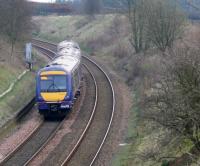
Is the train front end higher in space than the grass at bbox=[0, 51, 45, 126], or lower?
higher

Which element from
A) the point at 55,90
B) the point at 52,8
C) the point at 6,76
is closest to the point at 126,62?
the point at 6,76

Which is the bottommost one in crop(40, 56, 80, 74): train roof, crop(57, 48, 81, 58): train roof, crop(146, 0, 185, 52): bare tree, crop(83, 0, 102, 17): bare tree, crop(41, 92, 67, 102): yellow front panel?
crop(83, 0, 102, 17): bare tree

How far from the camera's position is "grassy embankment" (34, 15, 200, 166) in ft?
58.7

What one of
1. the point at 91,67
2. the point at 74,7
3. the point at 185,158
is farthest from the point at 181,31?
the point at 74,7

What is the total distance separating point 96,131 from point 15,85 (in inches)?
424

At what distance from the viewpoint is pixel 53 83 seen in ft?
90.7

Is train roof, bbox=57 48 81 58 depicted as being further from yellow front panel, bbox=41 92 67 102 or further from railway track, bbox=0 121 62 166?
railway track, bbox=0 121 62 166

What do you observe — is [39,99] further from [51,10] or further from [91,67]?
[51,10]

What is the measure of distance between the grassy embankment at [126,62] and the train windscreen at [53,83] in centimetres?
426

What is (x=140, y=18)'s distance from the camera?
136 ft

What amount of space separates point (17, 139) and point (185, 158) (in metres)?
10.5

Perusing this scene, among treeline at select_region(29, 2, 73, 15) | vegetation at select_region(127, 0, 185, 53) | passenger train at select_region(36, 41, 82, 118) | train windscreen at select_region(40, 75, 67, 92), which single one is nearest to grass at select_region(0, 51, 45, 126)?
passenger train at select_region(36, 41, 82, 118)

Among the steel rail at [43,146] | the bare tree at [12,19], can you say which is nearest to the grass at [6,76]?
the bare tree at [12,19]

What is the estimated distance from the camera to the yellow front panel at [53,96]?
2702 centimetres
